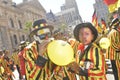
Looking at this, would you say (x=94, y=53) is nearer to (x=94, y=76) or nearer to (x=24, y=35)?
(x=94, y=76)

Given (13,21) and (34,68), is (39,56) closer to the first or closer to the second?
(34,68)

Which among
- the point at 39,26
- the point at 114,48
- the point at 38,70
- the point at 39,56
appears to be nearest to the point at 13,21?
the point at 114,48

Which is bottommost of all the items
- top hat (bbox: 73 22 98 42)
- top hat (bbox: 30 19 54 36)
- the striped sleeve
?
the striped sleeve

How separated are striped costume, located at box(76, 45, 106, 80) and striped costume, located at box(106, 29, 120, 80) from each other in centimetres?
133

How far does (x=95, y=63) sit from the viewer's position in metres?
4.84

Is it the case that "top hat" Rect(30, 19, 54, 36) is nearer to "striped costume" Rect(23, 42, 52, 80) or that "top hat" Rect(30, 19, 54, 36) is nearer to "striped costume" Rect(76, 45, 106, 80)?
"striped costume" Rect(23, 42, 52, 80)

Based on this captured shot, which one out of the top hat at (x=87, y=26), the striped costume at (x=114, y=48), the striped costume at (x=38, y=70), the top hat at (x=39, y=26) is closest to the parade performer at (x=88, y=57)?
the top hat at (x=87, y=26)

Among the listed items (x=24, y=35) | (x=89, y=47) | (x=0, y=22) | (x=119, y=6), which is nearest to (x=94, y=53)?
(x=89, y=47)

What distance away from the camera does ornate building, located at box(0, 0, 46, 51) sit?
57.3m

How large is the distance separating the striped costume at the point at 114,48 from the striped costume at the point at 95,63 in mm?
1334

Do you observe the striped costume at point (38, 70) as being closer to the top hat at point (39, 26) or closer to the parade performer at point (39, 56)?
the parade performer at point (39, 56)

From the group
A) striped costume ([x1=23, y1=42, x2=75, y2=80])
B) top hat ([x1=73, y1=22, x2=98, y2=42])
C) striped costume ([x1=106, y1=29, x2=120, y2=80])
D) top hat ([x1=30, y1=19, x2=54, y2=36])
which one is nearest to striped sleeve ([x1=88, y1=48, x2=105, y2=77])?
top hat ([x1=73, y1=22, x2=98, y2=42])

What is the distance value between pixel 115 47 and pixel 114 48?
0.05m

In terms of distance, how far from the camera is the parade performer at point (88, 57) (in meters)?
4.82
